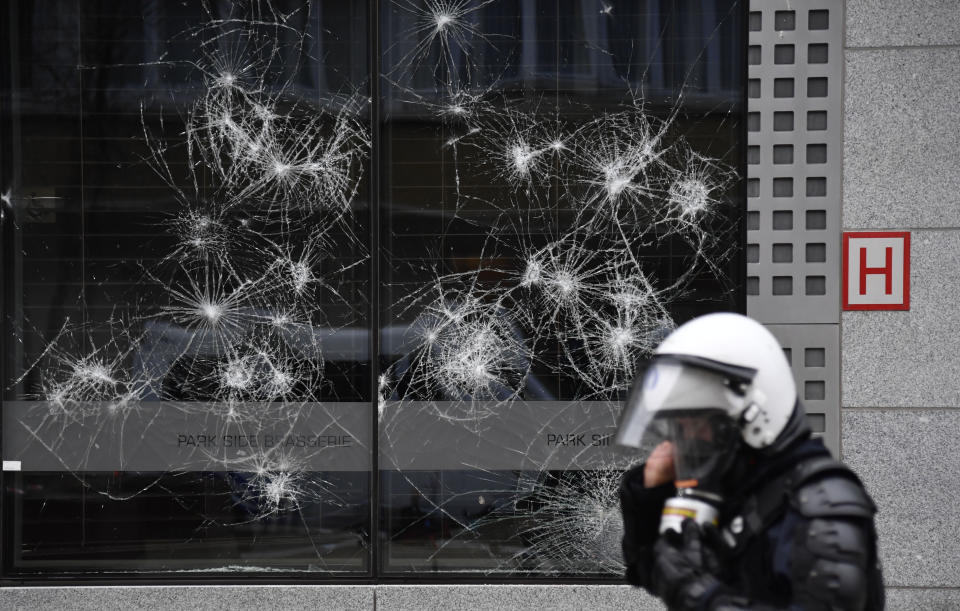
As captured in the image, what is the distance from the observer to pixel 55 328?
17.7 ft

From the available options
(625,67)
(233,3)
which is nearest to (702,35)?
(625,67)

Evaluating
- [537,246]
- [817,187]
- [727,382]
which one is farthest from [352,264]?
[727,382]

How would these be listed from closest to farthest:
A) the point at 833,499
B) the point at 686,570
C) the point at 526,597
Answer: the point at 833,499 < the point at 686,570 < the point at 526,597

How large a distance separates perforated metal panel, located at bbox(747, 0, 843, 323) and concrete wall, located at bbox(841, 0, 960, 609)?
106 millimetres

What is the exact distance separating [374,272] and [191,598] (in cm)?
222

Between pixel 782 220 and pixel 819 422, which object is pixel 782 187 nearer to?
pixel 782 220

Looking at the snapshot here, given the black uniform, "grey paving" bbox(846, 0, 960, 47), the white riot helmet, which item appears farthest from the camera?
"grey paving" bbox(846, 0, 960, 47)

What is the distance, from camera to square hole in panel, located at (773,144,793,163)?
5.16 meters

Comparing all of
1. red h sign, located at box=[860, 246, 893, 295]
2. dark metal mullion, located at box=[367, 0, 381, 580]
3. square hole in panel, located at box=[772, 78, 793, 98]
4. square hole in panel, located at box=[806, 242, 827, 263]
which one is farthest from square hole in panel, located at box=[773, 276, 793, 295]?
dark metal mullion, located at box=[367, 0, 381, 580]

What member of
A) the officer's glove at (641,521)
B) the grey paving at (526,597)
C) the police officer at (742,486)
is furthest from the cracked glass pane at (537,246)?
the police officer at (742,486)

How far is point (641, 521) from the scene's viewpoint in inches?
104

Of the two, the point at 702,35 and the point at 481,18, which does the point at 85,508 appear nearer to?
the point at 481,18

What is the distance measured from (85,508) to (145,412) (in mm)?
707

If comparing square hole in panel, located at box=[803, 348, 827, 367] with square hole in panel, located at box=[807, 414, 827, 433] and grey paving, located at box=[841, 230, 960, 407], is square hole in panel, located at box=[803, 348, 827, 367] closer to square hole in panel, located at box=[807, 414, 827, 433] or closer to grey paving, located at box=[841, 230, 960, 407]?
grey paving, located at box=[841, 230, 960, 407]
